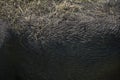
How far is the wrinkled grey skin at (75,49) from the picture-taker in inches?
71.0

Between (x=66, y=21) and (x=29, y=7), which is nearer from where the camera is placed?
(x=66, y=21)

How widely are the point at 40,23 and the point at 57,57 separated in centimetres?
25

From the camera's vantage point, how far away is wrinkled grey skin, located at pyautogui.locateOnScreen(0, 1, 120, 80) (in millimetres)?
1803

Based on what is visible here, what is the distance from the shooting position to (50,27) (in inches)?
73.7

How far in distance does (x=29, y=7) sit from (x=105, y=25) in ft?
1.82

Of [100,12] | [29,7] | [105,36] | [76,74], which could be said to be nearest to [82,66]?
[76,74]

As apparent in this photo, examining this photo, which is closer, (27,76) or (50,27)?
(50,27)

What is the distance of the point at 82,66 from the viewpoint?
1.83 meters

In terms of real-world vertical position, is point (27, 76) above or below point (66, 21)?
below

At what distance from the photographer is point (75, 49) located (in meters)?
1.82

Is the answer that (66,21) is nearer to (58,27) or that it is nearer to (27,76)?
(58,27)

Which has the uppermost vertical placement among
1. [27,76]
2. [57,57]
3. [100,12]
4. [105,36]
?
[100,12]

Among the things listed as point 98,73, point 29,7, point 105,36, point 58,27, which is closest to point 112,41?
point 105,36

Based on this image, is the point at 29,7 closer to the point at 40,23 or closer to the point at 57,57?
the point at 40,23
